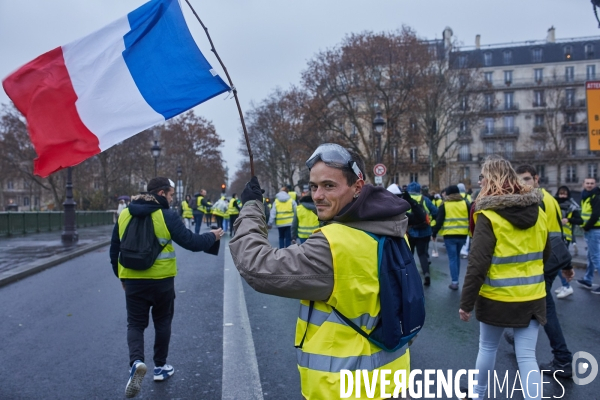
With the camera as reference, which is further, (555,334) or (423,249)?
(423,249)

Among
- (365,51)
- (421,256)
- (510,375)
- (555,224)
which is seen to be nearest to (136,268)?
(510,375)

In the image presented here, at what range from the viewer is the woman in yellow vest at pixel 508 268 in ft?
11.1

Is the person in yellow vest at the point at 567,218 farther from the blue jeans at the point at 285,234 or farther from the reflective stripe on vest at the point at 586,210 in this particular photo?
the blue jeans at the point at 285,234

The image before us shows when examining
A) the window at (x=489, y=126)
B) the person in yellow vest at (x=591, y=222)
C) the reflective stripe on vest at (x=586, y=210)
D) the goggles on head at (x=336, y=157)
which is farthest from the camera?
the window at (x=489, y=126)

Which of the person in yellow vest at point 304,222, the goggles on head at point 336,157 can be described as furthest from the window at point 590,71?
the goggles on head at point 336,157

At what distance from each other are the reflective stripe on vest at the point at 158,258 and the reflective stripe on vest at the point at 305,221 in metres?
5.18

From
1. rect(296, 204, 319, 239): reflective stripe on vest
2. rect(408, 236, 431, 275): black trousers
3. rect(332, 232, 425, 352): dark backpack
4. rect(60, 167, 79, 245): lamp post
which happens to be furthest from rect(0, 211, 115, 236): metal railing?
rect(332, 232, 425, 352): dark backpack

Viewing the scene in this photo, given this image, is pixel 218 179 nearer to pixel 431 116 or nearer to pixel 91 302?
pixel 431 116

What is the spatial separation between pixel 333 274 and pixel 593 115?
8352 mm

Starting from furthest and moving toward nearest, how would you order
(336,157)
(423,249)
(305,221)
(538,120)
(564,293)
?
(538,120)
(305,221)
(423,249)
(564,293)
(336,157)

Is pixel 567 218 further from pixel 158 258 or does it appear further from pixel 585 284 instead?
pixel 158 258

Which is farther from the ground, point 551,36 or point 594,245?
point 551,36

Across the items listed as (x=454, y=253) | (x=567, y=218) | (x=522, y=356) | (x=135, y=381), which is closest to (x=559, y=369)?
(x=522, y=356)

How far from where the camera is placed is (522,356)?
335 centimetres
